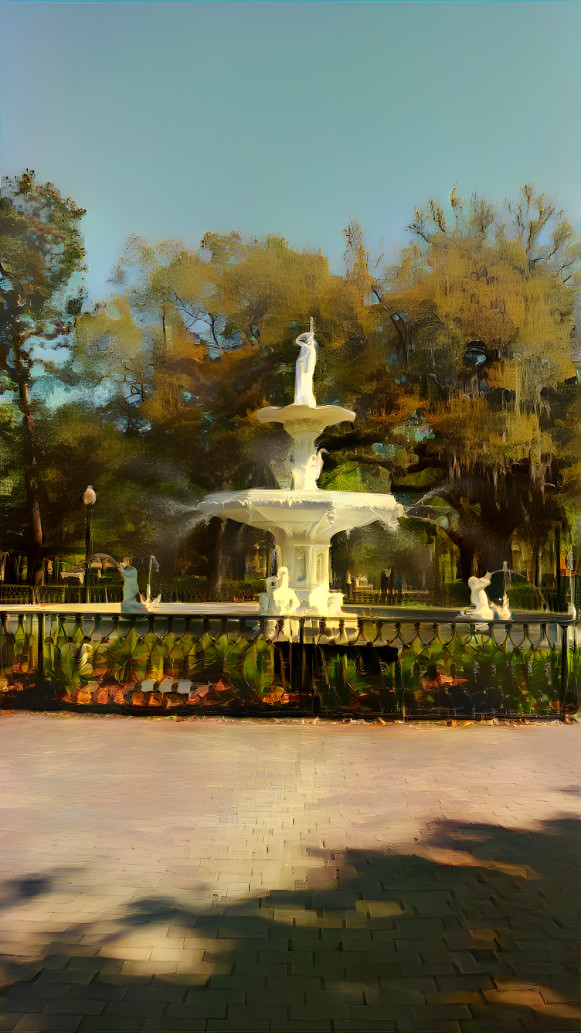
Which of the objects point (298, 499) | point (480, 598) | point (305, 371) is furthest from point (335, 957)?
point (480, 598)

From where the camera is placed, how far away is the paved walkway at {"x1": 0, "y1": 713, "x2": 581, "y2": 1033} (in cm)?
335

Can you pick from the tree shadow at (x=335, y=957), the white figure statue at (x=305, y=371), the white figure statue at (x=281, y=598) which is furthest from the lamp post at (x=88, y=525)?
the tree shadow at (x=335, y=957)

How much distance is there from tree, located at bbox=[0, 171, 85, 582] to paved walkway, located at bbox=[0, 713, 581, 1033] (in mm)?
26219

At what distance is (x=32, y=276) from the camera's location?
30.6m

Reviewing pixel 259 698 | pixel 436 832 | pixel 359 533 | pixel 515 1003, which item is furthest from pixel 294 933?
pixel 359 533

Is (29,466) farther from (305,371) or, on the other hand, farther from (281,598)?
(281,598)

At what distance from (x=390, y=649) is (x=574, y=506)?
23.7 meters

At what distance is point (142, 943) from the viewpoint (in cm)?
381

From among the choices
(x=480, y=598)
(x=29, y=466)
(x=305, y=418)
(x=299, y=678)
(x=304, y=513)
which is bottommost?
(x=299, y=678)

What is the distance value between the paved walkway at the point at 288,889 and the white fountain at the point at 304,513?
638 centimetres

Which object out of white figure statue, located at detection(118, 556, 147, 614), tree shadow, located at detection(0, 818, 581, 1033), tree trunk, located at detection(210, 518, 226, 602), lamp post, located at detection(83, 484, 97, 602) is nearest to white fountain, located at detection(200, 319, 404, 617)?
white figure statue, located at detection(118, 556, 147, 614)

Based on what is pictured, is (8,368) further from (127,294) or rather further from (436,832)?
(436,832)

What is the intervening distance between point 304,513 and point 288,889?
959 centimetres

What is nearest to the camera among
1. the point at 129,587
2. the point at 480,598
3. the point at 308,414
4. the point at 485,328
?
the point at 308,414
